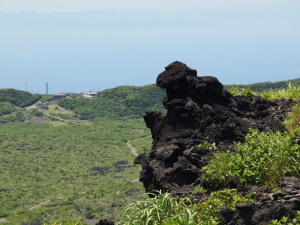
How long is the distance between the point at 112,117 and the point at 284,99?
135m

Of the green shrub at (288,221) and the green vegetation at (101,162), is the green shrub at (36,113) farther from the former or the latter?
the green shrub at (288,221)

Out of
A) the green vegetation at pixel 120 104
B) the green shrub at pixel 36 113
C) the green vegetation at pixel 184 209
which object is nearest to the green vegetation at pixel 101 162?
the green vegetation at pixel 184 209

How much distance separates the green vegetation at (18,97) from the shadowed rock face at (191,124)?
501 ft

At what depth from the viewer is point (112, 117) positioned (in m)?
150

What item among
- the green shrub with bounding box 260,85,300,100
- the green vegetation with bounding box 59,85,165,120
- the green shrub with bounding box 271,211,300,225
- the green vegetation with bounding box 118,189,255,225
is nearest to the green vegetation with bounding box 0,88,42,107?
the green vegetation with bounding box 59,85,165,120

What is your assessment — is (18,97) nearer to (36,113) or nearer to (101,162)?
(36,113)

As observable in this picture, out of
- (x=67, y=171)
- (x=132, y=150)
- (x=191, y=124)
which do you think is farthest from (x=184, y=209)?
(x=132, y=150)

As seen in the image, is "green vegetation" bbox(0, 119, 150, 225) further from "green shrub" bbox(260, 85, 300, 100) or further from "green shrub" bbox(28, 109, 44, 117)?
"green shrub" bbox(260, 85, 300, 100)

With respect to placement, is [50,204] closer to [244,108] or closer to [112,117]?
[244,108]

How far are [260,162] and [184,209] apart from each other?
2.21 m

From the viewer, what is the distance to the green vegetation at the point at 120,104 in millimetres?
150750

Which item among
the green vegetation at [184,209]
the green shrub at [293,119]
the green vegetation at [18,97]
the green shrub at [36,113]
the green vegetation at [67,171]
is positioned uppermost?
the green shrub at [293,119]

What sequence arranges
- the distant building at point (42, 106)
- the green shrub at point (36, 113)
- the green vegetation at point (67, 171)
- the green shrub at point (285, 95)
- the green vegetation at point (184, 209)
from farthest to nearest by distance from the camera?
the distant building at point (42, 106) → the green shrub at point (36, 113) → the green vegetation at point (67, 171) → the green shrub at point (285, 95) → the green vegetation at point (184, 209)

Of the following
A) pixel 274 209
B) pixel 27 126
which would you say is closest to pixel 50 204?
pixel 274 209
